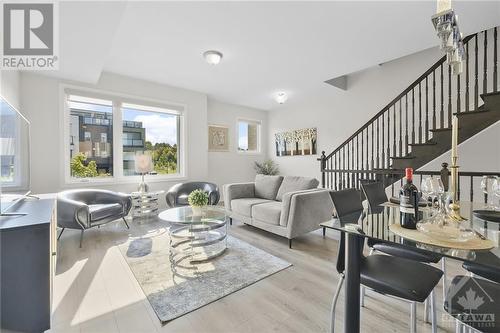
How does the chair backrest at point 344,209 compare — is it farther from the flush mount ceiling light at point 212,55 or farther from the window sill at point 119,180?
the window sill at point 119,180

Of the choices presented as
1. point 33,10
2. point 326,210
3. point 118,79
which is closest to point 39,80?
point 118,79

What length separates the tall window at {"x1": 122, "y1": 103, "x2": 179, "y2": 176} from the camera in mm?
4453

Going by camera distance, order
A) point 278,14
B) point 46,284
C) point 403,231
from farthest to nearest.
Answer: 1. point 278,14
2. point 46,284
3. point 403,231

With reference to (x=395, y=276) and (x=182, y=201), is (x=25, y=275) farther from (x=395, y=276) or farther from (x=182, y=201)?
(x=182, y=201)

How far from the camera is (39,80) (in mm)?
3541

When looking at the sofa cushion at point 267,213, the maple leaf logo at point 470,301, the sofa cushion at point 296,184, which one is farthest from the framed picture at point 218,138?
the maple leaf logo at point 470,301

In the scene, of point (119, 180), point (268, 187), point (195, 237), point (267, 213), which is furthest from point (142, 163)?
point (267, 213)

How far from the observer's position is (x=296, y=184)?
141 inches

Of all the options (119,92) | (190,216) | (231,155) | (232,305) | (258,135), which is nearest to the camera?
(232,305)

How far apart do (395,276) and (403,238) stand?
0.33 meters

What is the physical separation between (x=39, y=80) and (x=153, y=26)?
234 cm

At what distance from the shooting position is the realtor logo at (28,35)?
2.14m

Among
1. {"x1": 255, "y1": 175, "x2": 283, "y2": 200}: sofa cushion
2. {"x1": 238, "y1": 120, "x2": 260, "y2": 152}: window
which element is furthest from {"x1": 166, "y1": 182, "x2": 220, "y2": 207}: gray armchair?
{"x1": 238, "y1": 120, "x2": 260, "y2": 152}: window

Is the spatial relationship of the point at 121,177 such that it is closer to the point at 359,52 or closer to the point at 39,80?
the point at 39,80
